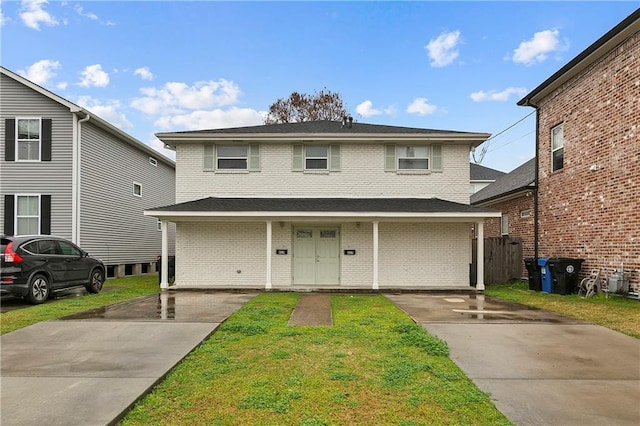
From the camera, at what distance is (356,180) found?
47.0 ft

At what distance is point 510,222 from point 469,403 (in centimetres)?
1518

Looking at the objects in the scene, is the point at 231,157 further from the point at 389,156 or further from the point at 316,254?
the point at 389,156

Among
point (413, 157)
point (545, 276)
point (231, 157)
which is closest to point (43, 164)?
point (231, 157)

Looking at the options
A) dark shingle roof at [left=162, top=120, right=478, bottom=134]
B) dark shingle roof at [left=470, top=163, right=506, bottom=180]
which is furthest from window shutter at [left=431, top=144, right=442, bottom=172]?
dark shingle roof at [left=470, top=163, right=506, bottom=180]

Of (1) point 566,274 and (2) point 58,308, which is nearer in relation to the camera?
Answer: (2) point 58,308

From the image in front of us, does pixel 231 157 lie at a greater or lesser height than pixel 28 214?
greater

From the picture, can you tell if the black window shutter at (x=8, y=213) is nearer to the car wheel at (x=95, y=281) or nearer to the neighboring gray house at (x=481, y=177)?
the car wheel at (x=95, y=281)

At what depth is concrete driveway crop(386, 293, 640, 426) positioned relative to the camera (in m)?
3.69

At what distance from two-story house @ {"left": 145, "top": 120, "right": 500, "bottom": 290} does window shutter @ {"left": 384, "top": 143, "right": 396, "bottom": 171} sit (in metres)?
0.04

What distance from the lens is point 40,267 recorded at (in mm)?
9883

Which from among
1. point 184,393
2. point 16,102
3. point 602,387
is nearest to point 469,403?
point 602,387

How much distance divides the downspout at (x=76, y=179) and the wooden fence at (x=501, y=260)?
14.7 meters

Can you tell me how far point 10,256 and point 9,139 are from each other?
8.33 metres

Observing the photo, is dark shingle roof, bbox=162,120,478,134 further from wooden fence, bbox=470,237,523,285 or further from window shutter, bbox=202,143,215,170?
wooden fence, bbox=470,237,523,285
